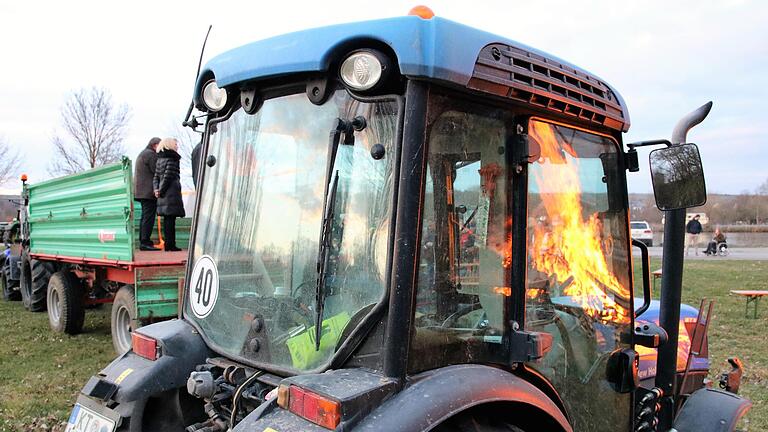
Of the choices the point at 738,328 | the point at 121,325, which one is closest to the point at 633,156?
the point at 121,325

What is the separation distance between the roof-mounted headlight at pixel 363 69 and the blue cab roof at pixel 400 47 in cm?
5

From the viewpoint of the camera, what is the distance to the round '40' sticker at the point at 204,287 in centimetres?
251

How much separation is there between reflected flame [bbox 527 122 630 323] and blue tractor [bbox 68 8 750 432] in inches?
0.4

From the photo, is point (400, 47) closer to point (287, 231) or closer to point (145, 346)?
point (287, 231)

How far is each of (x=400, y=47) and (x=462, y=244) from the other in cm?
69

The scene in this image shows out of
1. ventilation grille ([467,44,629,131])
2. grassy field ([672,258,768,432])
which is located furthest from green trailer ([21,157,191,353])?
grassy field ([672,258,768,432])

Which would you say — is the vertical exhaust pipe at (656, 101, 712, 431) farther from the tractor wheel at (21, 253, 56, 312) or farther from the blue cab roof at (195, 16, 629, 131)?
the tractor wheel at (21, 253, 56, 312)

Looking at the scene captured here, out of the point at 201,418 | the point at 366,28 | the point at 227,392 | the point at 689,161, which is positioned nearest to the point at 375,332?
the point at 227,392

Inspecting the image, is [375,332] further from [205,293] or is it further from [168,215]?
[168,215]

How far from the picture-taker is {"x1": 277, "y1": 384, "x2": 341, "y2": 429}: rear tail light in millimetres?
1625

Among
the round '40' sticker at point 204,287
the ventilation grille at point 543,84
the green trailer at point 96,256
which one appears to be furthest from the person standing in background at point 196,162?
the green trailer at point 96,256

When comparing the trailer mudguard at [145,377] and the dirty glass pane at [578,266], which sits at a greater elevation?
the dirty glass pane at [578,266]

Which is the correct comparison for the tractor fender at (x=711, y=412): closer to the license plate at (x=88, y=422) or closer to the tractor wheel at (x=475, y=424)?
the tractor wheel at (x=475, y=424)

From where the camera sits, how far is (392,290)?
5.95 feet
